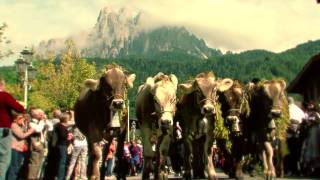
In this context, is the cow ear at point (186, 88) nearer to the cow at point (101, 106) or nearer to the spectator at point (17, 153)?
the cow at point (101, 106)

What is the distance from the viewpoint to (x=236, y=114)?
17.4 meters

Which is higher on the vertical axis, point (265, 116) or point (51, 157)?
point (265, 116)

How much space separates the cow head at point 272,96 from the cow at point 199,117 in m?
0.96

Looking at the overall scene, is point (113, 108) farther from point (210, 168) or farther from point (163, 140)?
point (210, 168)

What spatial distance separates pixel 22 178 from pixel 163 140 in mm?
5810

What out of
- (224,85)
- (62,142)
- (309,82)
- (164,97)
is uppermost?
(309,82)

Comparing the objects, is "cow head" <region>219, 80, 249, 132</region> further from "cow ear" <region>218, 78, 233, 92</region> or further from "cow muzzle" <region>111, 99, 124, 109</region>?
"cow muzzle" <region>111, 99, 124, 109</region>

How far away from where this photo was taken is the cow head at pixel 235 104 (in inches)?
682

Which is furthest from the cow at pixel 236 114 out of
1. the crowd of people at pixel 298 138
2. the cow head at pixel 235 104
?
the crowd of people at pixel 298 138

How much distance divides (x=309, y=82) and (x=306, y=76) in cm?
157

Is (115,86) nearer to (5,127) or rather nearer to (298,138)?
(5,127)

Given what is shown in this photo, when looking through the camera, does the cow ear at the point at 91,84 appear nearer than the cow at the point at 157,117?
No

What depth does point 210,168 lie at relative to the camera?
15203mm

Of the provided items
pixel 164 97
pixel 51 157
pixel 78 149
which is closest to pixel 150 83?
pixel 164 97
